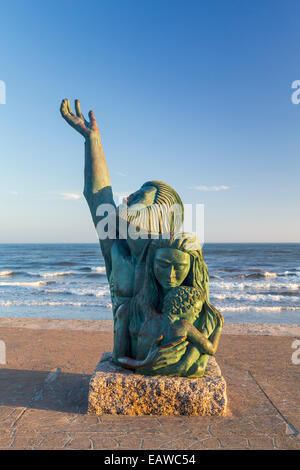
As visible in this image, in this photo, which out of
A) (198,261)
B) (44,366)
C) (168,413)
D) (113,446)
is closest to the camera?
(113,446)

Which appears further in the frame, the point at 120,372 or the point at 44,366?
the point at 44,366

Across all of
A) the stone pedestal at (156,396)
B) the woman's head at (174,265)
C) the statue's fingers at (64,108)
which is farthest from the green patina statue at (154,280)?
the statue's fingers at (64,108)

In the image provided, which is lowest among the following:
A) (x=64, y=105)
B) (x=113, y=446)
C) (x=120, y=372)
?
(x=113, y=446)

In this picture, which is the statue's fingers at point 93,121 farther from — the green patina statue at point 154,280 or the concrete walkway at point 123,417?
the concrete walkway at point 123,417

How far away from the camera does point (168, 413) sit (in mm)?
2912

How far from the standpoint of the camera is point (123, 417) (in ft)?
9.49

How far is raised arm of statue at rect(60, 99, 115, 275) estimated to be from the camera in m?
3.64

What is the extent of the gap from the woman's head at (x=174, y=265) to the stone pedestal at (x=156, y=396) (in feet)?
2.29

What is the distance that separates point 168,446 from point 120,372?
0.82 metres

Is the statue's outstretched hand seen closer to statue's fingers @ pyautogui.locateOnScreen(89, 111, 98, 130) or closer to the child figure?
statue's fingers @ pyautogui.locateOnScreen(89, 111, 98, 130)

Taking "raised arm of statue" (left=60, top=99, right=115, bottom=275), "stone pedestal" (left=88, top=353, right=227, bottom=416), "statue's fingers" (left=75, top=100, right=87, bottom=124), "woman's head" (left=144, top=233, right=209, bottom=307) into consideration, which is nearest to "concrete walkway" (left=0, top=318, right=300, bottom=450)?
"stone pedestal" (left=88, top=353, right=227, bottom=416)

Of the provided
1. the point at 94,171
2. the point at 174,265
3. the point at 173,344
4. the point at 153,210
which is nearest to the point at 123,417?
the point at 173,344
